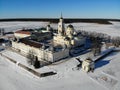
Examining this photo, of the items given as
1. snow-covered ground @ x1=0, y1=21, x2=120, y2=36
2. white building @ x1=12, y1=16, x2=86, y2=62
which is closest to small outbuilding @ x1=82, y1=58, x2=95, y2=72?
white building @ x1=12, y1=16, x2=86, y2=62

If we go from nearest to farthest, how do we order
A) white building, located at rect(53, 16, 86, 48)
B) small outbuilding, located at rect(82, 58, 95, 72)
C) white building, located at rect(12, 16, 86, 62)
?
small outbuilding, located at rect(82, 58, 95, 72) → white building, located at rect(12, 16, 86, 62) → white building, located at rect(53, 16, 86, 48)

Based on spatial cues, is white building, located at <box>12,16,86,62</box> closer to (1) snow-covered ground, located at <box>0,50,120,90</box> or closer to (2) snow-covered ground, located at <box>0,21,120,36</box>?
(1) snow-covered ground, located at <box>0,50,120,90</box>

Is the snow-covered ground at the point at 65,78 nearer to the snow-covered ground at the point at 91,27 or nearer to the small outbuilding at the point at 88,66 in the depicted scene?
the small outbuilding at the point at 88,66

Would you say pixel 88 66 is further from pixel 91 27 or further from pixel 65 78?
pixel 91 27

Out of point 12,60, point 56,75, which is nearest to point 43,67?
point 56,75

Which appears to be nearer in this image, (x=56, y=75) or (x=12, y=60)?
(x=56, y=75)

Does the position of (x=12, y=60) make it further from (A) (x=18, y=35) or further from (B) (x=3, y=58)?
(A) (x=18, y=35)

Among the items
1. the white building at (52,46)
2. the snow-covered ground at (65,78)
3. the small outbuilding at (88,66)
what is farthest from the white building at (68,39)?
the small outbuilding at (88,66)

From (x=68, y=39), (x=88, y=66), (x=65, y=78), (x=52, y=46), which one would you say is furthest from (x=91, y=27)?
(x=65, y=78)
